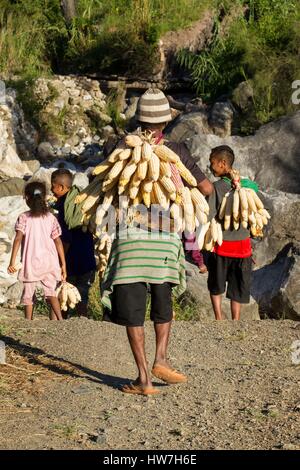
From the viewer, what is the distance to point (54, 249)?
888 cm

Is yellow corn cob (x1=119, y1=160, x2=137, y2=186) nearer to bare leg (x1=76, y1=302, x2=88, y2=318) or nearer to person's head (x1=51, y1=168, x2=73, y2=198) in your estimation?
person's head (x1=51, y1=168, x2=73, y2=198)

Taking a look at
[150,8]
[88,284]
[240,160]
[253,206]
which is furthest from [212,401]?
[150,8]

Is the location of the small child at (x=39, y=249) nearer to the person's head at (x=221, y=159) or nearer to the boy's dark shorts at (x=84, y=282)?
the boy's dark shorts at (x=84, y=282)

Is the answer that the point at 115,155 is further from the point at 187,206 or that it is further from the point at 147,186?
the point at 187,206

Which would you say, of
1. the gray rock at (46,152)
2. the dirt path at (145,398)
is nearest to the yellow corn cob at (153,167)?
the dirt path at (145,398)

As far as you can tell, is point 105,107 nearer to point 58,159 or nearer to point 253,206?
point 58,159

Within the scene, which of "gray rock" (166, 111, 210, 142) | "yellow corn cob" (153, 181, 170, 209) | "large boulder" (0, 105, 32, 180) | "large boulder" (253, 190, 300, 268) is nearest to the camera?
"yellow corn cob" (153, 181, 170, 209)

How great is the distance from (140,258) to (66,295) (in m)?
3.02

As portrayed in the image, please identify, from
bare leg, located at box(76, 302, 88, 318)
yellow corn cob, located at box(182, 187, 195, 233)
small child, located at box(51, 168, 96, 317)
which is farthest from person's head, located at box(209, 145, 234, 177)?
yellow corn cob, located at box(182, 187, 195, 233)

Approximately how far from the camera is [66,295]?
883 cm

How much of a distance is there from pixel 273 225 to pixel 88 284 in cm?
281

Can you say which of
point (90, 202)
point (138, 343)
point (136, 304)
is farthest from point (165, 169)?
point (138, 343)

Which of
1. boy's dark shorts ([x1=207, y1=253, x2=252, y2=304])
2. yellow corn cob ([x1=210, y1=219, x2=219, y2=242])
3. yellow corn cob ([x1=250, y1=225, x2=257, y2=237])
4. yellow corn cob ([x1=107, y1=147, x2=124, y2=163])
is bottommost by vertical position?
boy's dark shorts ([x1=207, y1=253, x2=252, y2=304])

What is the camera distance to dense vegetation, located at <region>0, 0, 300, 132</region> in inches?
635
